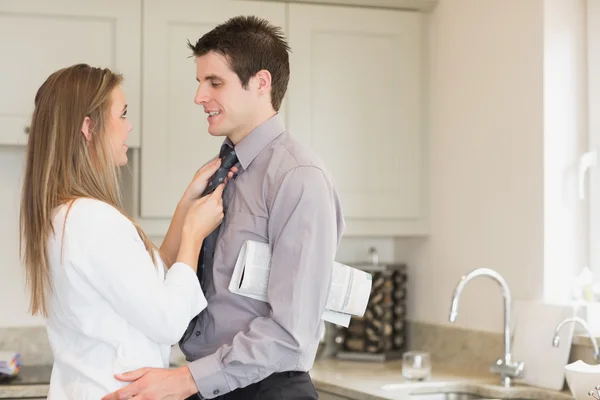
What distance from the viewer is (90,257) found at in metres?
1.84

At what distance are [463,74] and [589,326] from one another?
102 centimetres

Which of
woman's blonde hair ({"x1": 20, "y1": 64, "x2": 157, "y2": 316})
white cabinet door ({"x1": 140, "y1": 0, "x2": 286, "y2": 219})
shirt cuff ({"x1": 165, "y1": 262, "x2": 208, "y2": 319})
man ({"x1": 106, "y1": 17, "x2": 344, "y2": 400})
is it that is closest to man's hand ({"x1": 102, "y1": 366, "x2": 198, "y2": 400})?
man ({"x1": 106, "y1": 17, "x2": 344, "y2": 400})

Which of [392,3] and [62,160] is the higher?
[392,3]

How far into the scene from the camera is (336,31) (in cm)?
342

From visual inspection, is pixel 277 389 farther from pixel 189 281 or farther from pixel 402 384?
pixel 402 384

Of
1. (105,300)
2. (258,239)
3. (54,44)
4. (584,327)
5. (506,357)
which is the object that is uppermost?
(54,44)

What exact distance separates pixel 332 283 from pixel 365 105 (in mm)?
1486

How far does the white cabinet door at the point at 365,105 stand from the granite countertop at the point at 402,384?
1.69 ft

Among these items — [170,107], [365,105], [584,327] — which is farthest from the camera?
[365,105]

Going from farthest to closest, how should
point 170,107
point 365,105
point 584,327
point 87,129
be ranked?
point 365,105
point 170,107
point 584,327
point 87,129

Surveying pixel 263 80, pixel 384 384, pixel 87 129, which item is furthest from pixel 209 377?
pixel 384 384

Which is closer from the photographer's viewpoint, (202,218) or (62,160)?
(62,160)

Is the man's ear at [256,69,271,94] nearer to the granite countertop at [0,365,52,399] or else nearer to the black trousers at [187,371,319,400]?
the black trousers at [187,371,319,400]

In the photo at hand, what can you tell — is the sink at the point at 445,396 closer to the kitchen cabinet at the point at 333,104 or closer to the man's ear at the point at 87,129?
the kitchen cabinet at the point at 333,104
